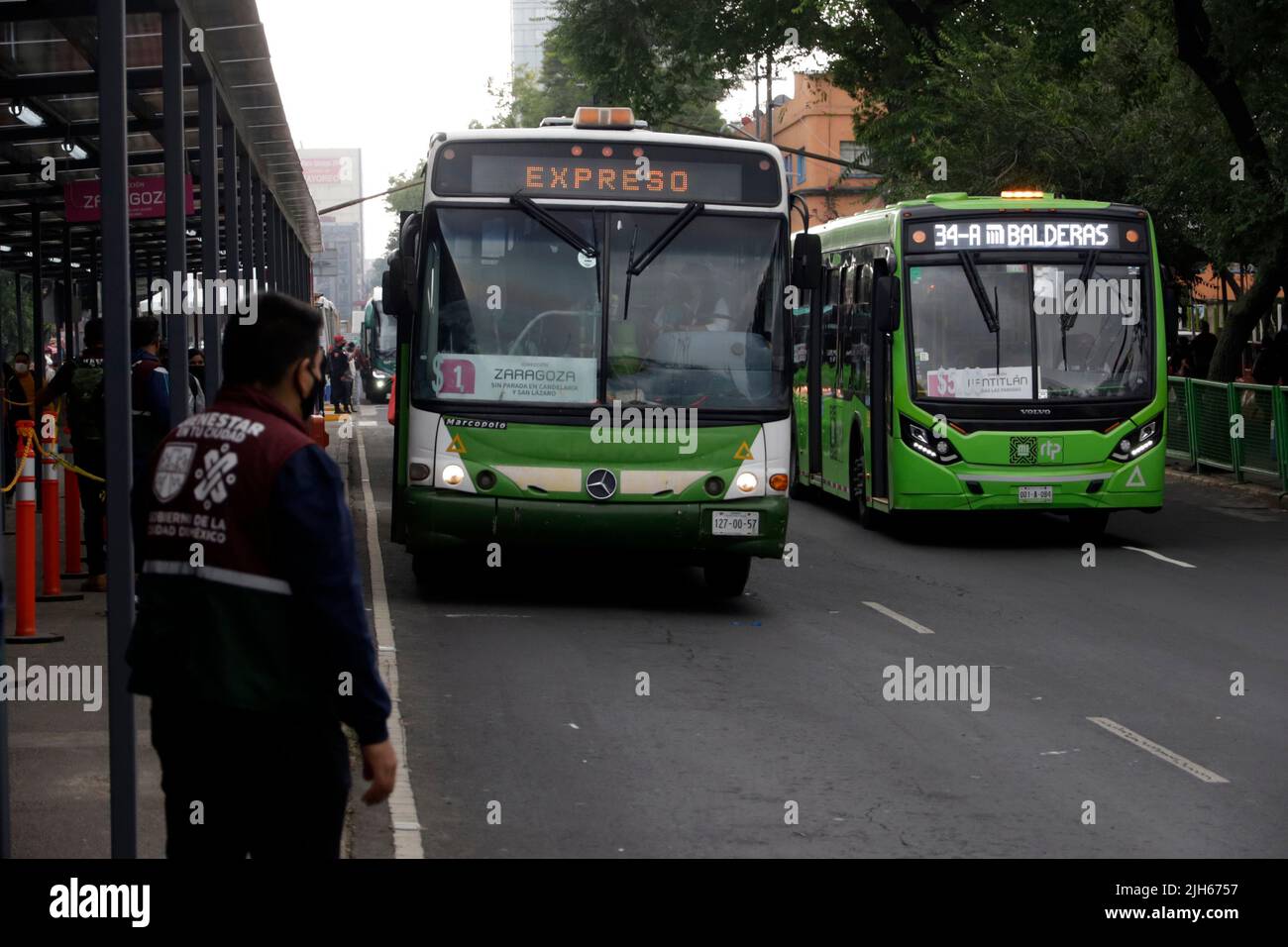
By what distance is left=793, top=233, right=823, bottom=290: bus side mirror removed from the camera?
1359 cm

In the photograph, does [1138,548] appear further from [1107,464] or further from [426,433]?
[426,433]

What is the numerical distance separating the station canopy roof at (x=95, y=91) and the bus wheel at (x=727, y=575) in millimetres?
4472

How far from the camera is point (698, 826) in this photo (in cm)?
754

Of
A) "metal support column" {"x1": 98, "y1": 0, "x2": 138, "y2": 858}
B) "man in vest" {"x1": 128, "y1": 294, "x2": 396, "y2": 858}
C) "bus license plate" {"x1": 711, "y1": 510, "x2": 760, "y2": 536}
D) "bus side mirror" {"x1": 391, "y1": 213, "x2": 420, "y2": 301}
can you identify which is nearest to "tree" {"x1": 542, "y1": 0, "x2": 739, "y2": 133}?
"bus side mirror" {"x1": 391, "y1": 213, "x2": 420, "y2": 301}

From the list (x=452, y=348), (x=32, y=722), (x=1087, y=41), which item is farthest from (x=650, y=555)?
(x=1087, y=41)

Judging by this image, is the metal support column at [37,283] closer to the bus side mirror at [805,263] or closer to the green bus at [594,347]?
the green bus at [594,347]

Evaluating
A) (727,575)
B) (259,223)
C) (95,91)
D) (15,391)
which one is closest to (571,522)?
(727,575)

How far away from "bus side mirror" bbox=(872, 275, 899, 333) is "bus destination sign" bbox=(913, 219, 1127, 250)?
0.76m

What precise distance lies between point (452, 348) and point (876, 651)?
11.9 ft

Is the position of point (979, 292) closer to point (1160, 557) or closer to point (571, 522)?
point (1160, 557)

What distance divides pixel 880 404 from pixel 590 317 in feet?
19.0

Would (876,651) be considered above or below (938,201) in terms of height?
below

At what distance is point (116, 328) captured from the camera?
6547mm
